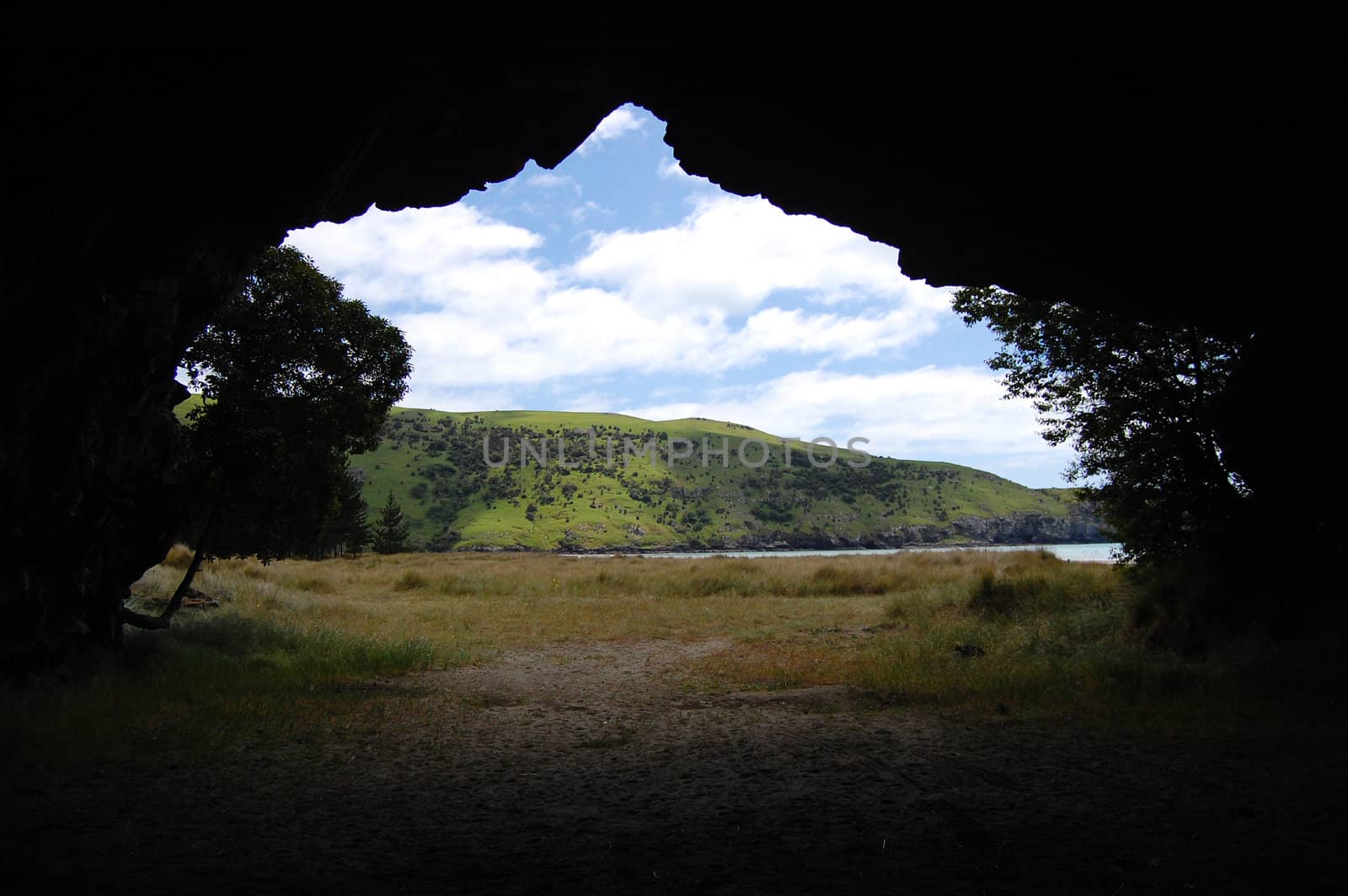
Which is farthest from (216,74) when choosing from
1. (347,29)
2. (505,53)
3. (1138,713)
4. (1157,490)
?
(1157,490)

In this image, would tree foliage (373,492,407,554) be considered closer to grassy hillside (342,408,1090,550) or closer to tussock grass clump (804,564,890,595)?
grassy hillside (342,408,1090,550)

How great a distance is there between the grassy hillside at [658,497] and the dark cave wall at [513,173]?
298 feet

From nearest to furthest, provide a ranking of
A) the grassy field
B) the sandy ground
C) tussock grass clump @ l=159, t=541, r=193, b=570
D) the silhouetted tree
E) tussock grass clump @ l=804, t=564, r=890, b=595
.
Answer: the sandy ground
the grassy field
the silhouetted tree
tussock grass clump @ l=159, t=541, r=193, b=570
tussock grass clump @ l=804, t=564, r=890, b=595

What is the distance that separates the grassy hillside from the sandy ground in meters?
94.1

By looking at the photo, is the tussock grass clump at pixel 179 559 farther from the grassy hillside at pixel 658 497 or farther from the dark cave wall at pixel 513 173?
the grassy hillside at pixel 658 497

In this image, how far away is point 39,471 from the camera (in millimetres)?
8695

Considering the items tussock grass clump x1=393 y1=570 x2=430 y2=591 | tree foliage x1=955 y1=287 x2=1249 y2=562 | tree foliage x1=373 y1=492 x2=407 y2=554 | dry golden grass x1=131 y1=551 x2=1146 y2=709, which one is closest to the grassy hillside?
tree foliage x1=373 y1=492 x2=407 y2=554

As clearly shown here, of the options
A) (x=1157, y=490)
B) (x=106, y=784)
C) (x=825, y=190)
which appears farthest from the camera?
(x=1157, y=490)

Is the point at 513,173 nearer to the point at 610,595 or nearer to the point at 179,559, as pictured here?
the point at 610,595

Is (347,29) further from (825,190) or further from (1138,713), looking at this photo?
(1138,713)

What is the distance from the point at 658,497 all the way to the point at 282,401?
122151 millimetres

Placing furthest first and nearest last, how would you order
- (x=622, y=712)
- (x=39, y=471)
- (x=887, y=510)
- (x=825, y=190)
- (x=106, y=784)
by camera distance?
1. (x=887, y=510)
2. (x=825, y=190)
3. (x=622, y=712)
4. (x=39, y=471)
5. (x=106, y=784)

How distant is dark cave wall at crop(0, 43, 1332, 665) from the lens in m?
7.52

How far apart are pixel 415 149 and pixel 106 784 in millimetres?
9408
